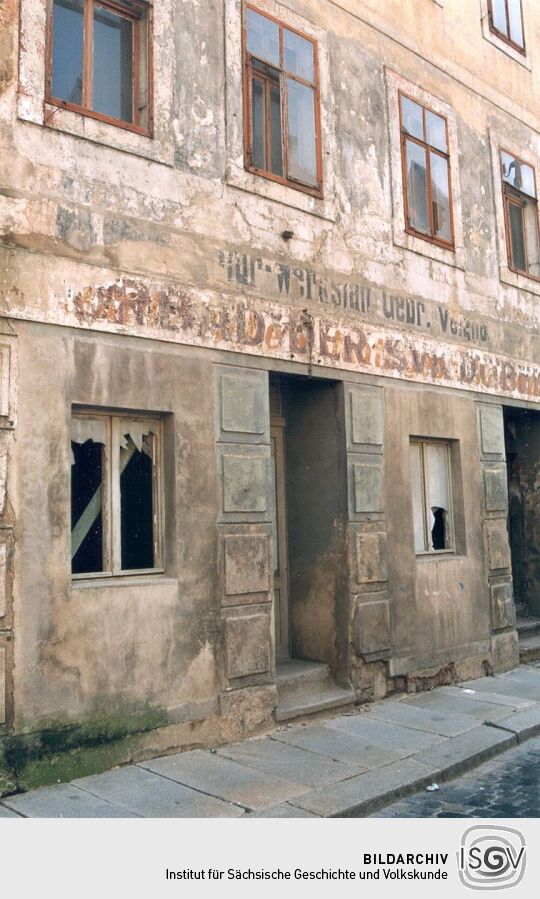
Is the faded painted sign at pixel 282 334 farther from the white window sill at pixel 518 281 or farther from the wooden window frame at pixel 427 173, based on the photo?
the wooden window frame at pixel 427 173

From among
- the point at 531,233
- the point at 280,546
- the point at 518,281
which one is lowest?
the point at 280,546

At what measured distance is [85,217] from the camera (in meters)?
5.97

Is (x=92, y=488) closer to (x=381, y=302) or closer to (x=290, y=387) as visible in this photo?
(x=290, y=387)

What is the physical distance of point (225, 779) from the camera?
18.3 feet

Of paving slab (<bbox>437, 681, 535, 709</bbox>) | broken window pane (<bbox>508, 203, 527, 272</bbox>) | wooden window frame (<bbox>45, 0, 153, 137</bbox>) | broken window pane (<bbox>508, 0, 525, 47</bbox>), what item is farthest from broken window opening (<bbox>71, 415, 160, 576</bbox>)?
broken window pane (<bbox>508, 0, 525, 47</bbox>)

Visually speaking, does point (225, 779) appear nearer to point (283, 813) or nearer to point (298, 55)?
point (283, 813)

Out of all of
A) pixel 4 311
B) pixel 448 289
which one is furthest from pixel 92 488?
pixel 448 289

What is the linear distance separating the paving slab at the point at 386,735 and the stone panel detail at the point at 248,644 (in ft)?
3.11

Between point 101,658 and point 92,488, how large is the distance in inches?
48.0

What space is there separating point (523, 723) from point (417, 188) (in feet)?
18.8

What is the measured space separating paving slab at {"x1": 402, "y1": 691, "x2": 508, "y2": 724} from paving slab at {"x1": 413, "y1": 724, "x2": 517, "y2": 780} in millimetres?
409

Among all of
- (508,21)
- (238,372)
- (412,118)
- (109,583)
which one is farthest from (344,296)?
(508,21)

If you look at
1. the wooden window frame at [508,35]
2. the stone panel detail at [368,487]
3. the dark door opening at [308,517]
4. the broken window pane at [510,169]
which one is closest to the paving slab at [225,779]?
the dark door opening at [308,517]

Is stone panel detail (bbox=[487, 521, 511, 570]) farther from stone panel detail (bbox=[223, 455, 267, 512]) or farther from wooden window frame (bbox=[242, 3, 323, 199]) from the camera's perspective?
wooden window frame (bbox=[242, 3, 323, 199])
